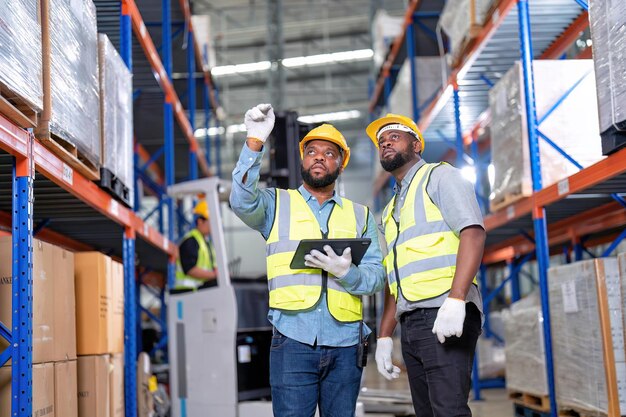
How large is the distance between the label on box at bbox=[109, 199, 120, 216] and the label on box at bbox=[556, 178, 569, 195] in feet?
11.1

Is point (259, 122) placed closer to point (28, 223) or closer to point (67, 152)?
point (28, 223)

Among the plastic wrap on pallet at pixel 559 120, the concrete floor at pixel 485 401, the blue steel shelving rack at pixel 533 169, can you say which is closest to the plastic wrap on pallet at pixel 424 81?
the blue steel shelving rack at pixel 533 169

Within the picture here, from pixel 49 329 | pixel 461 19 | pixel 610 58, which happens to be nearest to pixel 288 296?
pixel 49 329

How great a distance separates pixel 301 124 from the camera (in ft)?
20.4

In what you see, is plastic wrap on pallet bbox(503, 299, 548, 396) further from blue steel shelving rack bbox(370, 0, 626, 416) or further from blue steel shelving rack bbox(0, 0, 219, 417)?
blue steel shelving rack bbox(0, 0, 219, 417)

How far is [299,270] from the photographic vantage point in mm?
3504

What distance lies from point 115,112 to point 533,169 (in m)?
3.44

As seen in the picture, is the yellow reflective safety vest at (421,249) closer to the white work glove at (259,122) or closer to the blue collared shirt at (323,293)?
the blue collared shirt at (323,293)

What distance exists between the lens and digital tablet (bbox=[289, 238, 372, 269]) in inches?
131

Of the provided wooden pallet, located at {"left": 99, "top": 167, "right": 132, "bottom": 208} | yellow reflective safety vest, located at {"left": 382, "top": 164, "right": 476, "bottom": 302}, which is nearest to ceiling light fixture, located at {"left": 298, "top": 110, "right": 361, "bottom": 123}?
wooden pallet, located at {"left": 99, "top": 167, "right": 132, "bottom": 208}

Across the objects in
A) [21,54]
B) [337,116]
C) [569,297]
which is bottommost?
[569,297]

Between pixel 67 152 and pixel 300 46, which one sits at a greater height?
pixel 300 46

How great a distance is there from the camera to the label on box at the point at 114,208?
5.33m

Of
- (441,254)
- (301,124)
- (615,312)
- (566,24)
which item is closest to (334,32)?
(566,24)
